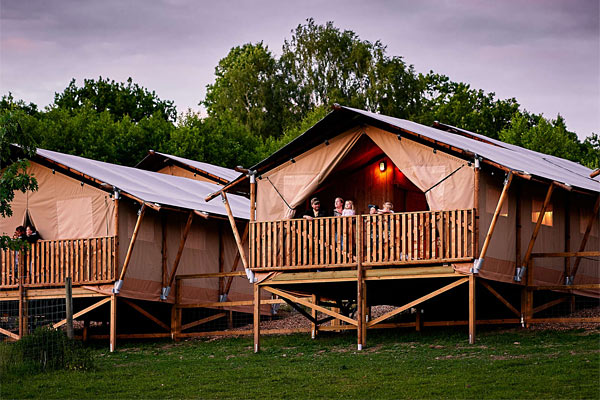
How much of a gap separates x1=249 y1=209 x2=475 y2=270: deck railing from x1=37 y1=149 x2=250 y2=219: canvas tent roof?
3.90 meters

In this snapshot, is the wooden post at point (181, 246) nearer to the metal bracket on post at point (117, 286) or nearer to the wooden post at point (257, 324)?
the metal bracket on post at point (117, 286)

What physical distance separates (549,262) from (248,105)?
39.1m

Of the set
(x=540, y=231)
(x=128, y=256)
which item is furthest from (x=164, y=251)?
(x=540, y=231)

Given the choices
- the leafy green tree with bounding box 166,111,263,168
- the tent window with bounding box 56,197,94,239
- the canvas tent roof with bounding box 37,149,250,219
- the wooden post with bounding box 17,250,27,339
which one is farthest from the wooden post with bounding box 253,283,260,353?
the leafy green tree with bounding box 166,111,263,168

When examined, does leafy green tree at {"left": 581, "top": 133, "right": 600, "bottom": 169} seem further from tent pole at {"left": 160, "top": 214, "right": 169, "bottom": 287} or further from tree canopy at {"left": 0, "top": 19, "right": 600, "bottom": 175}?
tent pole at {"left": 160, "top": 214, "right": 169, "bottom": 287}

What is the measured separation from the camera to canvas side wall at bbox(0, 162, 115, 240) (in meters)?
27.4

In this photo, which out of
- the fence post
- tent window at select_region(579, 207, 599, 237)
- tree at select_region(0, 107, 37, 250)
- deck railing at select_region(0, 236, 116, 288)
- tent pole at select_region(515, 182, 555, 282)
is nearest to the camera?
the fence post

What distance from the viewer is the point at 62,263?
88.8 ft

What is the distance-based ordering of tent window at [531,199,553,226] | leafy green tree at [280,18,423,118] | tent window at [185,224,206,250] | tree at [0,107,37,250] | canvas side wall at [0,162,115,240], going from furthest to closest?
leafy green tree at [280,18,423,118], tent window at [185,224,206,250], canvas side wall at [0,162,115,240], tent window at [531,199,553,226], tree at [0,107,37,250]

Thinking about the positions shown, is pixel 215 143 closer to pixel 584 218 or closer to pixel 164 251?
pixel 164 251

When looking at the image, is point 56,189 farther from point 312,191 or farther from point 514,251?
point 514,251

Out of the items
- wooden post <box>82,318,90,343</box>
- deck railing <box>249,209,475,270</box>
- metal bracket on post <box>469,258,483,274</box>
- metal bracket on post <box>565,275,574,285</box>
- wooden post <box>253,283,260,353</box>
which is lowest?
wooden post <box>82,318,90,343</box>

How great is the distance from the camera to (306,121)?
56.6 metres

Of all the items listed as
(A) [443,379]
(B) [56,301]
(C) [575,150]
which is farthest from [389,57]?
(A) [443,379]
